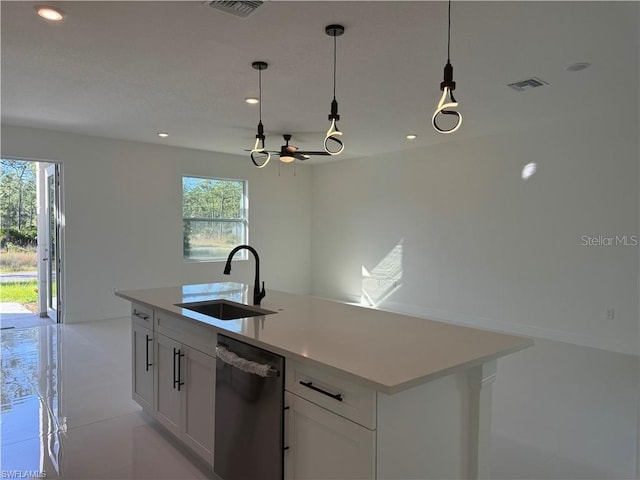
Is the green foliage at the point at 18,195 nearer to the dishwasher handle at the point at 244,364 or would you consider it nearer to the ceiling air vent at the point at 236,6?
the ceiling air vent at the point at 236,6

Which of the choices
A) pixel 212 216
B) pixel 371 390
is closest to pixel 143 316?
pixel 371 390

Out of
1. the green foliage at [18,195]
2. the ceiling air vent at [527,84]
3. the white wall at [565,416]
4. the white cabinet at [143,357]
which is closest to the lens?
the white wall at [565,416]

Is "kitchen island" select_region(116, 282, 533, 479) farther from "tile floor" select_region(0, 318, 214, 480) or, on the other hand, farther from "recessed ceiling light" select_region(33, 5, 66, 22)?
"recessed ceiling light" select_region(33, 5, 66, 22)

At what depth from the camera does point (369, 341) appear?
72.8 inches

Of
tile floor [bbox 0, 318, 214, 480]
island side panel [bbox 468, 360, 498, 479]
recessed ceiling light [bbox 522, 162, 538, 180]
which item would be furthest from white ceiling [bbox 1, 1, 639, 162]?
tile floor [bbox 0, 318, 214, 480]

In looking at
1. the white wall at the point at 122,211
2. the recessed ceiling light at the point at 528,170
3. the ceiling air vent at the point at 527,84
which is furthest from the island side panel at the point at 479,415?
the white wall at the point at 122,211

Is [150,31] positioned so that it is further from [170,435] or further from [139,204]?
[139,204]

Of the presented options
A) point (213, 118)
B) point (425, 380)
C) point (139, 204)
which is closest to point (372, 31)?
point (425, 380)

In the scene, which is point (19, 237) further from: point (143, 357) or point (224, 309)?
point (224, 309)

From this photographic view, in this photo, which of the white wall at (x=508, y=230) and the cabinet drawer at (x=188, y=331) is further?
the white wall at (x=508, y=230)

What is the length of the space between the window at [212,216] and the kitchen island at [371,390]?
4.93 m

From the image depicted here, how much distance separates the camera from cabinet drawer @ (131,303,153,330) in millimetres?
2804

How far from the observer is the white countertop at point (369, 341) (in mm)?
1485

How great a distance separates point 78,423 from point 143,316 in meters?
0.84
